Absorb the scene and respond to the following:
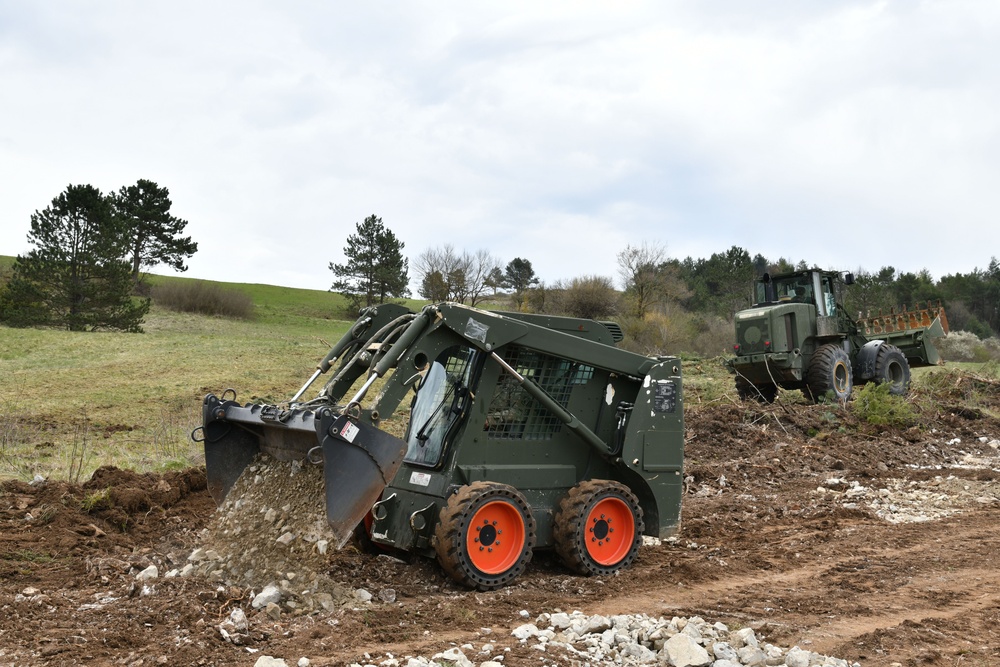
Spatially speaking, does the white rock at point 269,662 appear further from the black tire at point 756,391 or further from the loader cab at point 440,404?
the black tire at point 756,391

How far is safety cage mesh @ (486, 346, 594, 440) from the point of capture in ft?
19.9

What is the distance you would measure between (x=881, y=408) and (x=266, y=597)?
11442 millimetres

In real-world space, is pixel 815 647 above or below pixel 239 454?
below

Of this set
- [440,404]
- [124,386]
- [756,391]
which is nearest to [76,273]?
[124,386]

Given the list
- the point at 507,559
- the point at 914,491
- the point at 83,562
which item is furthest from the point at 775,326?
the point at 83,562

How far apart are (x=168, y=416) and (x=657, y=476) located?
37.1 feet

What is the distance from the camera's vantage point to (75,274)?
144 ft

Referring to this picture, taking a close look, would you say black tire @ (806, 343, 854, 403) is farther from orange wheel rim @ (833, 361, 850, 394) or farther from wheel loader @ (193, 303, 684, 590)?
wheel loader @ (193, 303, 684, 590)

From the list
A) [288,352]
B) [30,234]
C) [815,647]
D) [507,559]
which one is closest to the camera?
[815,647]

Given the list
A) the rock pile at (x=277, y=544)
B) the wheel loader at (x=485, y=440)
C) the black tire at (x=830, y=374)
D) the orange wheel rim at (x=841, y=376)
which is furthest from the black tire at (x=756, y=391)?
the rock pile at (x=277, y=544)

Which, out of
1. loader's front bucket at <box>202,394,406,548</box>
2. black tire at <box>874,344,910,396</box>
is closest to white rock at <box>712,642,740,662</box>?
loader's front bucket at <box>202,394,406,548</box>

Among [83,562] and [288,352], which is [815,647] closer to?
[83,562]

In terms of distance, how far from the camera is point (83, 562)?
19.7ft

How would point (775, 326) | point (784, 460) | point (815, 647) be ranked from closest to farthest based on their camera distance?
point (815, 647)
point (784, 460)
point (775, 326)
